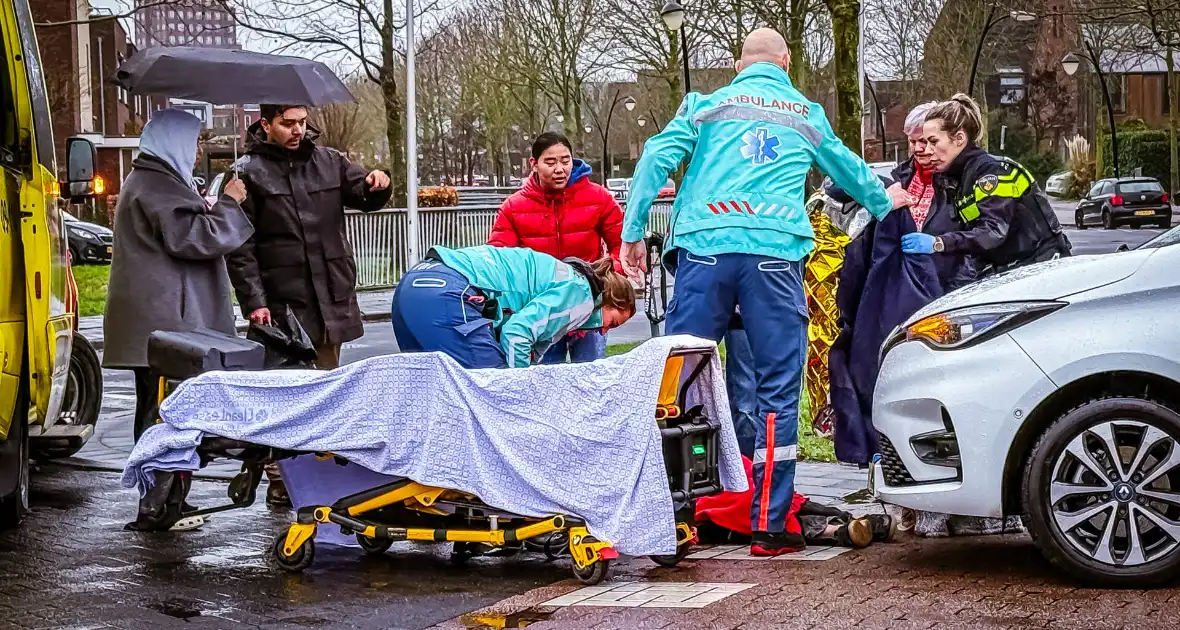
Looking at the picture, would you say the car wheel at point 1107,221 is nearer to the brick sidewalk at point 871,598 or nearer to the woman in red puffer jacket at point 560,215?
the woman in red puffer jacket at point 560,215

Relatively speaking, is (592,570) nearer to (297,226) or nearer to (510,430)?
(510,430)

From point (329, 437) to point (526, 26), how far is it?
160 feet

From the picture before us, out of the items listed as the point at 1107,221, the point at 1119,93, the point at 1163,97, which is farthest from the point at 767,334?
the point at 1163,97

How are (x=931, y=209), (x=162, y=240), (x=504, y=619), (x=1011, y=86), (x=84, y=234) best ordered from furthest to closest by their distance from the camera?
(x=1011, y=86) < (x=84, y=234) < (x=162, y=240) < (x=931, y=209) < (x=504, y=619)

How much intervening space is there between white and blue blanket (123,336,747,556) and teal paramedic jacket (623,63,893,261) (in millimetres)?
618

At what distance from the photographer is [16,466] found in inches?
271

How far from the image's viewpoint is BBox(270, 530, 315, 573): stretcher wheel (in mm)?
5906

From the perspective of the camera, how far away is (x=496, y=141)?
63031 mm

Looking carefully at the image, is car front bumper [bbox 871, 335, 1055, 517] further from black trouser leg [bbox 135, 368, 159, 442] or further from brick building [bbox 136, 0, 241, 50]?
brick building [bbox 136, 0, 241, 50]

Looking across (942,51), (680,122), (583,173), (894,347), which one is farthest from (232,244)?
(942,51)

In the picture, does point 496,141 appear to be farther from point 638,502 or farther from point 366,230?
point 638,502

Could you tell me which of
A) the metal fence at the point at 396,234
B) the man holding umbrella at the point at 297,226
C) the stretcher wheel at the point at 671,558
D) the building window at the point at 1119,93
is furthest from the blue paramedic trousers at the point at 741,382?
the building window at the point at 1119,93

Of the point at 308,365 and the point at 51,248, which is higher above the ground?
the point at 51,248

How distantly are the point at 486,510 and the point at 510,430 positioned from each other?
1.07 feet
